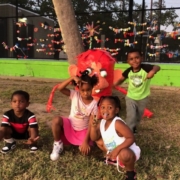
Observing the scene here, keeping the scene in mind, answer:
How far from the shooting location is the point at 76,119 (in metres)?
3.18

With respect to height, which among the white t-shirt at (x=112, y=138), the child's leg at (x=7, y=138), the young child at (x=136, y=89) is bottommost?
the child's leg at (x=7, y=138)

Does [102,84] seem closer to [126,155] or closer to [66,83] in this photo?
[66,83]

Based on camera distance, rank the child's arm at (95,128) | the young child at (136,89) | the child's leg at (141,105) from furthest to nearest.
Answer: the child's leg at (141,105), the young child at (136,89), the child's arm at (95,128)

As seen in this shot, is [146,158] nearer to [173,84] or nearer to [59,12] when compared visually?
[59,12]

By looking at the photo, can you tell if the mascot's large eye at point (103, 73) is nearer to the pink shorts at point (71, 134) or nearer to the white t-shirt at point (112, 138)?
the pink shorts at point (71, 134)

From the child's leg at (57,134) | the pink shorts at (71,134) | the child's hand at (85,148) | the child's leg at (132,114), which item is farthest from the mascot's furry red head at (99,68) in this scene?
the child's hand at (85,148)

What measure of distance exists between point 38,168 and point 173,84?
604cm

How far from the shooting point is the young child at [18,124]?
3.20 meters

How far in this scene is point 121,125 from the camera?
262 centimetres

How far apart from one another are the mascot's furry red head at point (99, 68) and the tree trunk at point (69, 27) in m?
1.06

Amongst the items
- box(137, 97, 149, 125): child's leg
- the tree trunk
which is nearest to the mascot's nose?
box(137, 97, 149, 125): child's leg

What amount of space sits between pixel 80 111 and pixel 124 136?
711 millimetres

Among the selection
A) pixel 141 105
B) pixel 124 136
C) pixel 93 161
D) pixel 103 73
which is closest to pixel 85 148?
pixel 93 161

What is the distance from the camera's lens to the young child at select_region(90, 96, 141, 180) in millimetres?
2500
